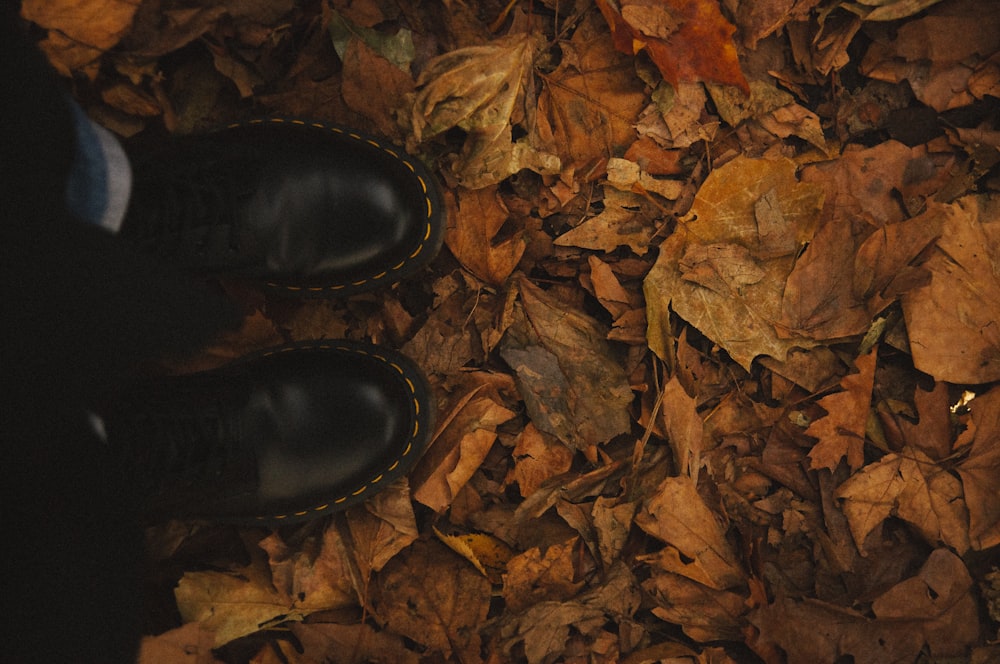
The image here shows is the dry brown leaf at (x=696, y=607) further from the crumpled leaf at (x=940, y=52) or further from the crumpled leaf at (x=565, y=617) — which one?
the crumpled leaf at (x=940, y=52)

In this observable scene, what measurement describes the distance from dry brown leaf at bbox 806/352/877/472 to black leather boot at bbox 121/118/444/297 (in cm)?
108

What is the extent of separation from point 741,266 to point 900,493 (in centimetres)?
69

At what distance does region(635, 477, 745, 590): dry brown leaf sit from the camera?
70.4 inches

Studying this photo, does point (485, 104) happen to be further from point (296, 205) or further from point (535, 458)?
point (535, 458)

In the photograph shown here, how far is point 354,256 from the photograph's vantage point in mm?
1809

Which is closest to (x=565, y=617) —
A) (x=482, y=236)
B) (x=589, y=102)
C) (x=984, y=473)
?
(x=482, y=236)

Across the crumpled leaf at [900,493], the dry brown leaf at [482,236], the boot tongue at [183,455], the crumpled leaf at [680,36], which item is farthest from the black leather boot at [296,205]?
the crumpled leaf at [900,493]

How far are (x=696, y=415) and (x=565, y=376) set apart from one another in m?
0.34

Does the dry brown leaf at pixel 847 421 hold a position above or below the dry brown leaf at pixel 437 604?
above

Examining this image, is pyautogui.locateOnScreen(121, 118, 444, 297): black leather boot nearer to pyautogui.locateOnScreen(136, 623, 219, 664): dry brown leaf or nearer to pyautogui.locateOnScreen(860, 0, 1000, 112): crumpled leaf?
pyautogui.locateOnScreen(136, 623, 219, 664): dry brown leaf

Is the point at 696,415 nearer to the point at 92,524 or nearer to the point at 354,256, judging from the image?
the point at 354,256

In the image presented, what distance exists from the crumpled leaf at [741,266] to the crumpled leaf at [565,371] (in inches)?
5.9

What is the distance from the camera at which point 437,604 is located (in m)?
1.80

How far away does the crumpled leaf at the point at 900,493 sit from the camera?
181cm
